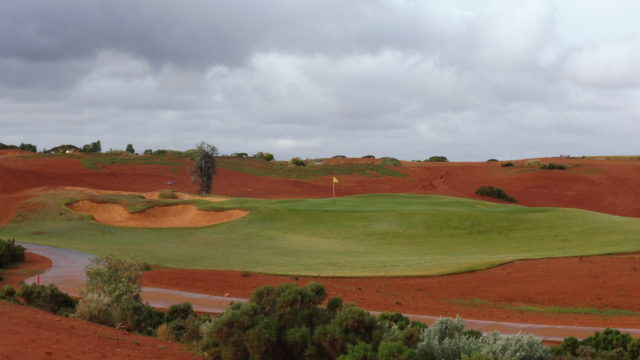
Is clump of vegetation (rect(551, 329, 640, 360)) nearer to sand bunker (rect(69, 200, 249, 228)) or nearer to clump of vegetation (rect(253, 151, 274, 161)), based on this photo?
sand bunker (rect(69, 200, 249, 228))

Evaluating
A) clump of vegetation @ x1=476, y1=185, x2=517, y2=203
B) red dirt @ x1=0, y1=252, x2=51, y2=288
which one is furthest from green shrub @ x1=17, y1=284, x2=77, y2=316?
clump of vegetation @ x1=476, y1=185, x2=517, y2=203

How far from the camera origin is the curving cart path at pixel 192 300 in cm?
1309

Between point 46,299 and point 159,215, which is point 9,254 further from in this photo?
point 159,215

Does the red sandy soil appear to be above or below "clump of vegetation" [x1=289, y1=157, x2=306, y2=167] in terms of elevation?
below

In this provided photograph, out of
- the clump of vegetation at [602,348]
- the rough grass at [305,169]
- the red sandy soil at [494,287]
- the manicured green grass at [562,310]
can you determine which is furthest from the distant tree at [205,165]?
the clump of vegetation at [602,348]

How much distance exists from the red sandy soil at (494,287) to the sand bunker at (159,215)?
16.6 m

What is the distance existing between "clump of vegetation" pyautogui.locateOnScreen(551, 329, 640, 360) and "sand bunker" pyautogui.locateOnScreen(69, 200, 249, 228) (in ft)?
91.2

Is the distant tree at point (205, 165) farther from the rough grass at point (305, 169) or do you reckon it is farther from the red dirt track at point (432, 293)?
the rough grass at point (305, 169)

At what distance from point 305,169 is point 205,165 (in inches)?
1126

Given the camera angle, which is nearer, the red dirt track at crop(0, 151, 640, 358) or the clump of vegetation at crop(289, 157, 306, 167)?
the red dirt track at crop(0, 151, 640, 358)

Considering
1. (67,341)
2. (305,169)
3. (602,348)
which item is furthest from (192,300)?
(305,169)

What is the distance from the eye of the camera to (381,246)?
2889 centimetres

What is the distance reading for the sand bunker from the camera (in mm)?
37562

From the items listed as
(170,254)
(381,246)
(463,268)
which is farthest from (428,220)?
(170,254)
